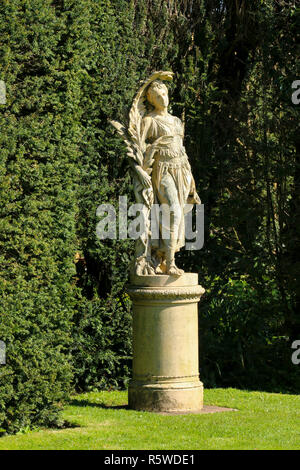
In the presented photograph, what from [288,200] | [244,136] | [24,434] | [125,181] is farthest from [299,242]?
[24,434]

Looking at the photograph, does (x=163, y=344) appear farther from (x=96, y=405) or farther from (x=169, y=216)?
(x=169, y=216)

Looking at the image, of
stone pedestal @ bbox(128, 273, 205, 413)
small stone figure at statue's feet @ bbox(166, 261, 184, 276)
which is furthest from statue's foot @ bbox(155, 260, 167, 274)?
stone pedestal @ bbox(128, 273, 205, 413)

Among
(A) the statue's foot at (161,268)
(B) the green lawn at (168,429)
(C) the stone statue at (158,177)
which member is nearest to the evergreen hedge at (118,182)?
(B) the green lawn at (168,429)

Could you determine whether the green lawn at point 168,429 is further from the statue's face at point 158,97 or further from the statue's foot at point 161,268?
the statue's face at point 158,97

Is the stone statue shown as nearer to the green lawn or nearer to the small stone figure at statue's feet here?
the small stone figure at statue's feet

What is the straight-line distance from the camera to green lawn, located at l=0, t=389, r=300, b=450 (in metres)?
6.45

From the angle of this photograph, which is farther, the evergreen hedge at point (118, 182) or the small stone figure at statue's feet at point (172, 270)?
the small stone figure at statue's feet at point (172, 270)

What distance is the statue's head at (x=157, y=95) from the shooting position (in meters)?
8.02

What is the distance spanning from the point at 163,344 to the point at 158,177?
160 cm

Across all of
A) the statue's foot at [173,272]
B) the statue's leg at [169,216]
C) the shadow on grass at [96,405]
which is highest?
the statue's leg at [169,216]

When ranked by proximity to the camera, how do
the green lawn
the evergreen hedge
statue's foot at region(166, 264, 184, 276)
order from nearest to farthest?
the green lawn < the evergreen hedge < statue's foot at region(166, 264, 184, 276)

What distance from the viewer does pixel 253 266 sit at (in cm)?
1004

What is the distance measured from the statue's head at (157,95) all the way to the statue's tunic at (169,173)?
13 centimetres

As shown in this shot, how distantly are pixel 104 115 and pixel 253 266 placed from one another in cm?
259
